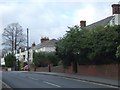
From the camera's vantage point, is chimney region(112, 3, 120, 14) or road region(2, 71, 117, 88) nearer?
road region(2, 71, 117, 88)

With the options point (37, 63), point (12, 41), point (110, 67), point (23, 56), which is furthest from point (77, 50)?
point (23, 56)

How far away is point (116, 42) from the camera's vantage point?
3631cm

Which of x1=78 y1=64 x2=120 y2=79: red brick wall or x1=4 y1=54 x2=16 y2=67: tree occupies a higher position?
x1=4 y1=54 x2=16 y2=67: tree

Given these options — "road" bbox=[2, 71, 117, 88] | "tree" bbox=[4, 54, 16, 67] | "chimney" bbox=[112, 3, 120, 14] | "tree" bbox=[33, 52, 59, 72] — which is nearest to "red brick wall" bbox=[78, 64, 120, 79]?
"road" bbox=[2, 71, 117, 88]

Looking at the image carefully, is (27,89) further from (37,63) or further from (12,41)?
(12,41)

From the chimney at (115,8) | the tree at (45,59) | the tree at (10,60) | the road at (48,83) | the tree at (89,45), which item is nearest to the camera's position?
the road at (48,83)

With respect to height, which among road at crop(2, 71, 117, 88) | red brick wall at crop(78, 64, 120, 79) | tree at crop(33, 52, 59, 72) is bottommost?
road at crop(2, 71, 117, 88)

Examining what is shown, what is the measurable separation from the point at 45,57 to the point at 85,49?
29.0 meters

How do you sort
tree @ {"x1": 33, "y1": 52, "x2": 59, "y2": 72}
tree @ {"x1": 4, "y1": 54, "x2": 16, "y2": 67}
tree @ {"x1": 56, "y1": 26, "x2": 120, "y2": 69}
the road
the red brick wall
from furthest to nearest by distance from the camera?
tree @ {"x1": 4, "y1": 54, "x2": 16, "y2": 67}
tree @ {"x1": 33, "y1": 52, "x2": 59, "y2": 72}
tree @ {"x1": 56, "y1": 26, "x2": 120, "y2": 69}
the red brick wall
the road

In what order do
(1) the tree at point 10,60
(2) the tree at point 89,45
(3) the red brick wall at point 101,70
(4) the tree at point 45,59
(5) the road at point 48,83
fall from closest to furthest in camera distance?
(5) the road at point 48,83 → (3) the red brick wall at point 101,70 → (2) the tree at point 89,45 → (4) the tree at point 45,59 → (1) the tree at point 10,60

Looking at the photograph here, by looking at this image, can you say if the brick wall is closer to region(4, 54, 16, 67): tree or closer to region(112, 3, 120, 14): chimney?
region(112, 3, 120, 14): chimney

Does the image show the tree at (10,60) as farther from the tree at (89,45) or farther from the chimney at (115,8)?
the tree at (89,45)

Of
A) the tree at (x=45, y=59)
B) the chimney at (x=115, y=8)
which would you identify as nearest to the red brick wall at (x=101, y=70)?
the chimney at (x=115, y=8)

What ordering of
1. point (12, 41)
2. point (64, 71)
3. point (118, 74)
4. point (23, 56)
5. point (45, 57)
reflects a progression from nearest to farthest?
point (118, 74) < point (64, 71) < point (45, 57) < point (12, 41) < point (23, 56)
